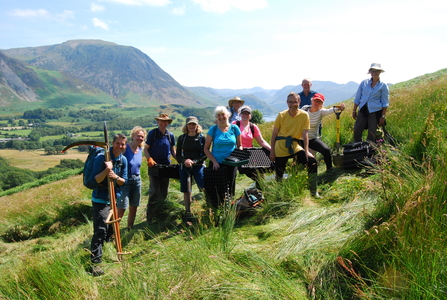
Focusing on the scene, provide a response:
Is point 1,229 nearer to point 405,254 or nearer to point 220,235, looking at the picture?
point 220,235

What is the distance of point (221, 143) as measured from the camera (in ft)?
14.8

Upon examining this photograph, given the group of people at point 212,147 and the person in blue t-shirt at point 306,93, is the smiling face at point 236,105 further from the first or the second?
the person in blue t-shirt at point 306,93

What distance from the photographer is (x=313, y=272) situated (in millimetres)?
2518

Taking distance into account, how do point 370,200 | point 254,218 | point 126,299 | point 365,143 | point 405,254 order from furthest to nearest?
point 365,143, point 254,218, point 370,200, point 126,299, point 405,254

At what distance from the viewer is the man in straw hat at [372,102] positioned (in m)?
5.25

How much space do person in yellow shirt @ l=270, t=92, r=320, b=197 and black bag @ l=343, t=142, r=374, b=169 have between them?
3.17ft

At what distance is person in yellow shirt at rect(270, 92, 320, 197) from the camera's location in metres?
4.52

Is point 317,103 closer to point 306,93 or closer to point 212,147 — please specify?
point 306,93

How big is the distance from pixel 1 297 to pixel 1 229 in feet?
17.2

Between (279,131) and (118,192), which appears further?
(279,131)

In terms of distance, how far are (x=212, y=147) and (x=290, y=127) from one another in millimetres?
1159

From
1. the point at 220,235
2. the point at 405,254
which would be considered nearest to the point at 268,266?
the point at 220,235

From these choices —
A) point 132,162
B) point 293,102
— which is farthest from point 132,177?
point 293,102

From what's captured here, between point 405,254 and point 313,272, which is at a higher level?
point 405,254
